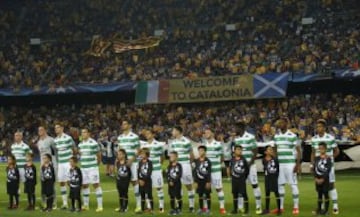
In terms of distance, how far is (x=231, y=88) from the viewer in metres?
40.2

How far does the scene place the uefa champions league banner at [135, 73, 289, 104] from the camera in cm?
3869

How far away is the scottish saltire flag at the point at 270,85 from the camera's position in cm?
3834

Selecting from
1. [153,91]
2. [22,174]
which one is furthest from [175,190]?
[153,91]

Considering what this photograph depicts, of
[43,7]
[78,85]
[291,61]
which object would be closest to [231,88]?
[291,61]

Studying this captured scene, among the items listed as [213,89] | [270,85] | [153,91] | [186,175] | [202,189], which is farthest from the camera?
[153,91]

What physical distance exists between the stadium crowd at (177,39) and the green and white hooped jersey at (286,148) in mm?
20254

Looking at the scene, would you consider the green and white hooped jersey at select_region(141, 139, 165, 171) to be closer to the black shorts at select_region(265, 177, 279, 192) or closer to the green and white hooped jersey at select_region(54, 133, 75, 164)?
the green and white hooped jersey at select_region(54, 133, 75, 164)

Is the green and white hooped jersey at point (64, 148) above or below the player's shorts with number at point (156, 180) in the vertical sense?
above

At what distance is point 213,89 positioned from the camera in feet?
133

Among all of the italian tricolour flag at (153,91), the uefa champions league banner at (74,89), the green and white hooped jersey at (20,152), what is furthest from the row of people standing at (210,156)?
the uefa champions league banner at (74,89)

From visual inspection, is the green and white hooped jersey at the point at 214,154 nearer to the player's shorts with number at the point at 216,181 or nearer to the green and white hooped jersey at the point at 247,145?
the player's shorts with number at the point at 216,181

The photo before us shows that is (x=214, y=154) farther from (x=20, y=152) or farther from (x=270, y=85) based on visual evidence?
(x=270, y=85)

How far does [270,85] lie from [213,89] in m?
3.51

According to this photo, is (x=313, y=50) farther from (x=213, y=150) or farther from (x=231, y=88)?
(x=213, y=150)
